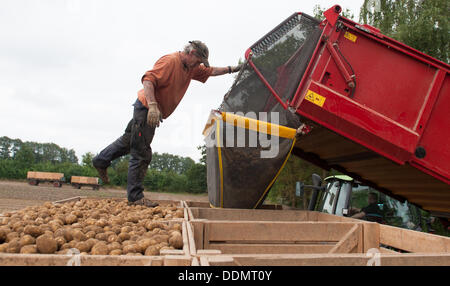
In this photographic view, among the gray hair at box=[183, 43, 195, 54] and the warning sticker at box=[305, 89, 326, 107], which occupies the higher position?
the gray hair at box=[183, 43, 195, 54]

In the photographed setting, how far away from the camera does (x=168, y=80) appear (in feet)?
11.3

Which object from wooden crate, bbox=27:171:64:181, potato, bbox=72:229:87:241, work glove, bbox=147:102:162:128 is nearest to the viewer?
potato, bbox=72:229:87:241

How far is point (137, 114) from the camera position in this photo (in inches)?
132

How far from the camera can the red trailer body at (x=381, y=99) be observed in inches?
124

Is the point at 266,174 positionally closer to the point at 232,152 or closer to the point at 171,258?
the point at 232,152

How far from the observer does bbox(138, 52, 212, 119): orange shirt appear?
3.35 m

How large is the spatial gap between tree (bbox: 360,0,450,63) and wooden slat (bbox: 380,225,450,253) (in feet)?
39.0

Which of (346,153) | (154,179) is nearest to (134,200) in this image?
(346,153)

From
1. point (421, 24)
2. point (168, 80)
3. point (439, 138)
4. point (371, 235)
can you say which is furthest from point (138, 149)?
point (421, 24)

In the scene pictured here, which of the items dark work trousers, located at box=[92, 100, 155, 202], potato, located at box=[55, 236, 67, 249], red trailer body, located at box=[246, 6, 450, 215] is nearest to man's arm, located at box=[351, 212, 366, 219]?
red trailer body, located at box=[246, 6, 450, 215]

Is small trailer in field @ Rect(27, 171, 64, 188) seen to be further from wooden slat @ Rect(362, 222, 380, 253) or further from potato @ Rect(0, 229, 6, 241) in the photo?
wooden slat @ Rect(362, 222, 380, 253)

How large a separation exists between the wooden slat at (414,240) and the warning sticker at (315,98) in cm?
134

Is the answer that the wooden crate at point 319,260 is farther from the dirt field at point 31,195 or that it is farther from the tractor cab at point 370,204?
the dirt field at point 31,195

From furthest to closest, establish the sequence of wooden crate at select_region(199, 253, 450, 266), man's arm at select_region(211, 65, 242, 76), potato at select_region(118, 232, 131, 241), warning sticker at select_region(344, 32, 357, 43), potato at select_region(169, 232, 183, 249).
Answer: man's arm at select_region(211, 65, 242, 76) < warning sticker at select_region(344, 32, 357, 43) < potato at select_region(118, 232, 131, 241) < potato at select_region(169, 232, 183, 249) < wooden crate at select_region(199, 253, 450, 266)
